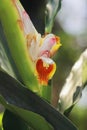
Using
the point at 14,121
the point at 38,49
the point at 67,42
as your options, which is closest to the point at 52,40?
the point at 38,49

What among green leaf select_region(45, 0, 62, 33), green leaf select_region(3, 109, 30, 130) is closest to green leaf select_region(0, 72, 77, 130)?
green leaf select_region(3, 109, 30, 130)

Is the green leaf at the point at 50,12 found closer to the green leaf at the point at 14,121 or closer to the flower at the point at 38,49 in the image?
the flower at the point at 38,49

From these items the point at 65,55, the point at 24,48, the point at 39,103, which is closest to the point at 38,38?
the point at 24,48

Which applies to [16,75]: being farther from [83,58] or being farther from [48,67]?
[83,58]

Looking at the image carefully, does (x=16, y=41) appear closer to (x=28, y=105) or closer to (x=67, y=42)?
(x=28, y=105)

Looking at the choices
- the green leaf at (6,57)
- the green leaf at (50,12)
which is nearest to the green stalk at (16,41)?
the green leaf at (6,57)

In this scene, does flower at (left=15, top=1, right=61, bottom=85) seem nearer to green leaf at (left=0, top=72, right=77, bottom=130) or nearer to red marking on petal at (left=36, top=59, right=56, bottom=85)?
red marking on petal at (left=36, top=59, right=56, bottom=85)
